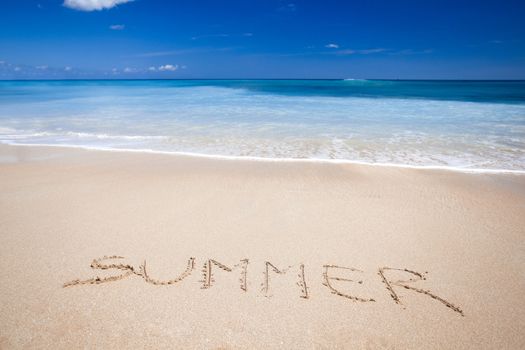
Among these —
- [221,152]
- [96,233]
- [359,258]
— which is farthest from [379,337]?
[221,152]

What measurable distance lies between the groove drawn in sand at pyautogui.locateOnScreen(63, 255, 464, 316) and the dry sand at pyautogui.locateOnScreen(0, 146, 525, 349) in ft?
0.08

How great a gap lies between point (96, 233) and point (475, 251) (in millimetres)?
3838

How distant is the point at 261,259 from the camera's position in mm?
2797

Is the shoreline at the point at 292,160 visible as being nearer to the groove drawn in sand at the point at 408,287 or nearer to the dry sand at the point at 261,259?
the dry sand at the point at 261,259

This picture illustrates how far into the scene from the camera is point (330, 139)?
8117 mm

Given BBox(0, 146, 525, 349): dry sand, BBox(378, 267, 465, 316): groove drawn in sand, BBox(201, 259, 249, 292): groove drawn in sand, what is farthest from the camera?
BBox(201, 259, 249, 292): groove drawn in sand

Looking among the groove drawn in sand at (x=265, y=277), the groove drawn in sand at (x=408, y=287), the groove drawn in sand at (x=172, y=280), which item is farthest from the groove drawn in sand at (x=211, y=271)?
the groove drawn in sand at (x=408, y=287)

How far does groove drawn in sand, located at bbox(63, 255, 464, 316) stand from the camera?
2409 millimetres

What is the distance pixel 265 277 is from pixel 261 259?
0.81 ft

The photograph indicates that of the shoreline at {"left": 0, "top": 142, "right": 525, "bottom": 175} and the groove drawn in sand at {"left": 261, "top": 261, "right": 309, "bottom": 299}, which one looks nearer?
the groove drawn in sand at {"left": 261, "top": 261, "right": 309, "bottom": 299}

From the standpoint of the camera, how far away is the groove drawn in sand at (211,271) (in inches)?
97.5

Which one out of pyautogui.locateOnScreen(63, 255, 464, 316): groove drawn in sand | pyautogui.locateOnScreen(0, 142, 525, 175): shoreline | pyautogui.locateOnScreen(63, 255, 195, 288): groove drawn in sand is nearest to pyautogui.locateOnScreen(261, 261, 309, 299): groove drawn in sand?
pyautogui.locateOnScreen(63, 255, 464, 316): groove drawn in sand

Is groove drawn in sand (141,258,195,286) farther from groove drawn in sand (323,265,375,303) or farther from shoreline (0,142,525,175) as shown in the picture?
shoreline (0,142,525,175)

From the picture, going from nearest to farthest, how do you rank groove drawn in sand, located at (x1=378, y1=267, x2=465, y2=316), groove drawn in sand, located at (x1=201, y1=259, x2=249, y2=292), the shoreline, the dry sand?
1. the dry sand
2. groove drawn in sand, located at (x1=378, y1=267, x2=465, y2=316)
3. groove drawn in sand, located at (x1=201, y1=259, x2=249, y2=292)
4. the shoreline
